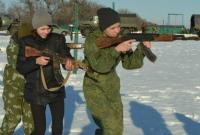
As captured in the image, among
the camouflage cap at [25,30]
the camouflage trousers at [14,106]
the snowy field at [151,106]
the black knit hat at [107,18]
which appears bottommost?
the snowy field at [151,106]

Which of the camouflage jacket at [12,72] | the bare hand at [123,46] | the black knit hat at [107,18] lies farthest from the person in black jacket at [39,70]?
the bare hand at [123,46]

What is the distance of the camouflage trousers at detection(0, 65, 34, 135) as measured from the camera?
17.6 ft

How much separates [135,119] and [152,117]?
359mm

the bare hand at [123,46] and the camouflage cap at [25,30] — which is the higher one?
the camouflage cap at [25,30]

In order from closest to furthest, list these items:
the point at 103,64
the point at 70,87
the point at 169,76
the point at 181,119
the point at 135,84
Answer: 1. the point at 103,64
2. the point at 181,119
3. the point at 70,87
4. the point at 135,84
5. the point at 169,76

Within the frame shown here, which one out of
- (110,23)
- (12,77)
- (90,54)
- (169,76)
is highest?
(110,23)

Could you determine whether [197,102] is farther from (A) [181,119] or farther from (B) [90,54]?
(B) [90,54]

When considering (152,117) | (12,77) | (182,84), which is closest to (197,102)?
(152,117)

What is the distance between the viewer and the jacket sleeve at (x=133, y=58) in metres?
4.54

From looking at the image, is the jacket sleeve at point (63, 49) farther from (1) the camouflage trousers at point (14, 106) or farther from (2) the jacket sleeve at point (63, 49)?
(1) the camouflage trousers at point (14, 106)

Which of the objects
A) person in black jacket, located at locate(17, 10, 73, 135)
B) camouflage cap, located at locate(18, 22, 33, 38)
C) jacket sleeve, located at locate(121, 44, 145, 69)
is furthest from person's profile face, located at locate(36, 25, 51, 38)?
jacket sleeve, located at locate(121, 44, 145, 69)

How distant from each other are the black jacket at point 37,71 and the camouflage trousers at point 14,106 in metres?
0.60

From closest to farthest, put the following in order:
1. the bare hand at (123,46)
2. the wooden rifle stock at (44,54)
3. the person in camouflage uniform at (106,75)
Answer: the bare hand at (123,46) < the person in camouflage uniform at (106,75) < the wooden rifle stock at (44,54)

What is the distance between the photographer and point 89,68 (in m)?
4.46
